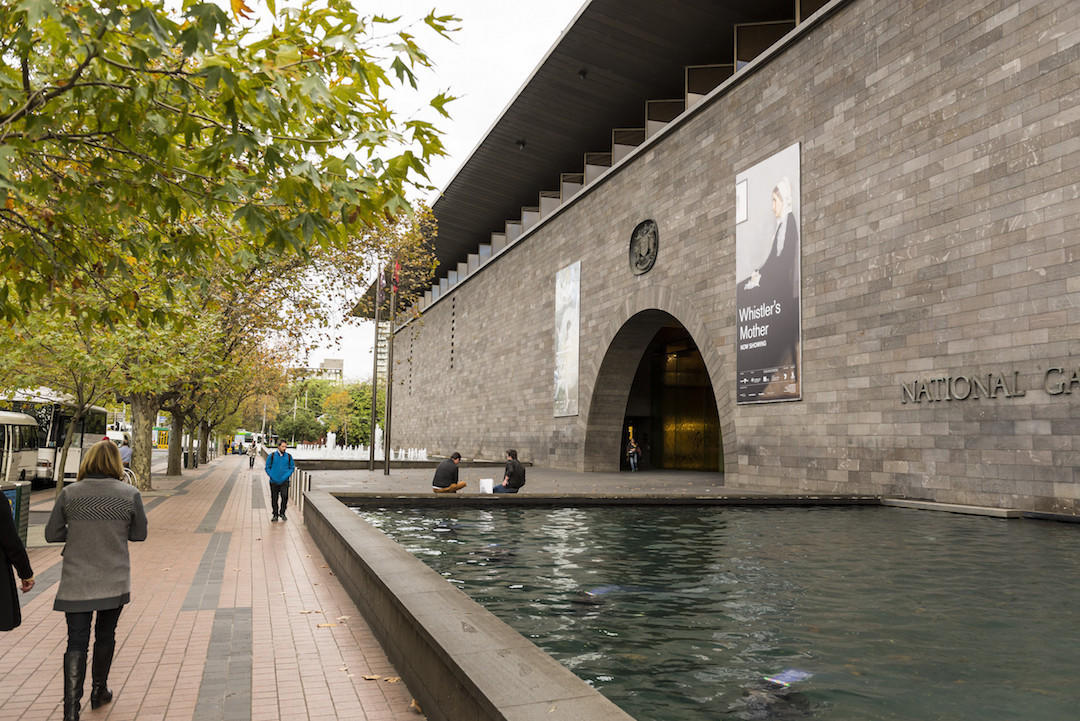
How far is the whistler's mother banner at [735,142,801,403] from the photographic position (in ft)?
62.6

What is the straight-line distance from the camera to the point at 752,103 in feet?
69.0

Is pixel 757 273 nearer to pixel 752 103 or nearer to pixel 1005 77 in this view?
pixel 752 103

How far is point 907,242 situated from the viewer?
1606 centimetres

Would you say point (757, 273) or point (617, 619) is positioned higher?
point (757, 273)

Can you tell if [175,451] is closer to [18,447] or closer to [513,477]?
[18,447]

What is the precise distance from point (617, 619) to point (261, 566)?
497 centimetres

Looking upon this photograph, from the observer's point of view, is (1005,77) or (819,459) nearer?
(1005,77)

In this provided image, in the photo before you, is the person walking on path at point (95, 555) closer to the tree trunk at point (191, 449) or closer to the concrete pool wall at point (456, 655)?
the concrete pool wall at point (456, 655)

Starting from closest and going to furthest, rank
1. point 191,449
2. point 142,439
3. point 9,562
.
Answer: point 9,562 → point 142,439 → point 191,449

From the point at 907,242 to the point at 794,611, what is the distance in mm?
11776

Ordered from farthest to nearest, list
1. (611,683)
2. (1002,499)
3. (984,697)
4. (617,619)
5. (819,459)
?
(819,459)
(1002,499)
(617,619)
(611,683)
(984,697)

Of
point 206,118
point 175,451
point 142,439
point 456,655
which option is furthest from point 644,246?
point 456,655

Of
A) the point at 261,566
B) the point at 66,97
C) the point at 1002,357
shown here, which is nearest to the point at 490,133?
the point at 1002,357

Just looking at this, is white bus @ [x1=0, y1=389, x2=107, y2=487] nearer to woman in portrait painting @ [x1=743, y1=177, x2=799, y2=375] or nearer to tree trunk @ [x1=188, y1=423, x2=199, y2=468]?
tree trunk @ [x1=188, y1=423, x2=199, y2=468]
